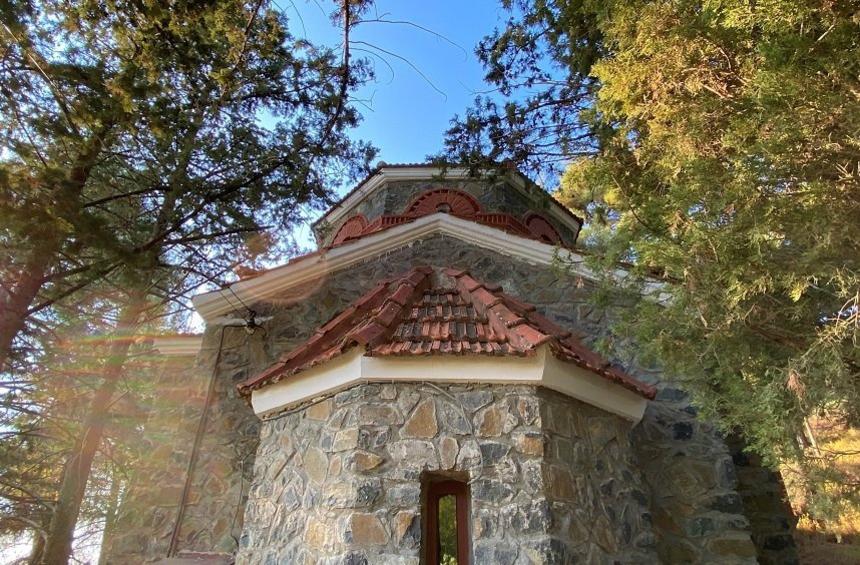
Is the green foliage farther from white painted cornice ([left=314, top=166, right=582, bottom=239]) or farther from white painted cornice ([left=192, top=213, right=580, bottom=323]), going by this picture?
white painted cornice ([left=314, top=166, right=582, bottom=239])

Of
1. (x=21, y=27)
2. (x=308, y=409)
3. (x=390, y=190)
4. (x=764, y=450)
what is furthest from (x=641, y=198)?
(x=390, y=190)

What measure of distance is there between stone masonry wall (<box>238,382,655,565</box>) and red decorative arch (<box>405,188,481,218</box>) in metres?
4.71

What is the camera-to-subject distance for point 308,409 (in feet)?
13.0

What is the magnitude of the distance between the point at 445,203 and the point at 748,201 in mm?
5682

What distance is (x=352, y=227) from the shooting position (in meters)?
8.57

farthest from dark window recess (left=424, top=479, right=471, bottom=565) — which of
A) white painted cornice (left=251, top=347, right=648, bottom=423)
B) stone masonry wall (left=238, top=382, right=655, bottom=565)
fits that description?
white painted cornice (left=251, top=347, right=648, bottom=423)

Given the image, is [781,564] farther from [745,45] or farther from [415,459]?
[745,45]

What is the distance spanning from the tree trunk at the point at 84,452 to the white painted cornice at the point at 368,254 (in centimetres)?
380

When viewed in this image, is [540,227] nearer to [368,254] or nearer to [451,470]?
[368,254]

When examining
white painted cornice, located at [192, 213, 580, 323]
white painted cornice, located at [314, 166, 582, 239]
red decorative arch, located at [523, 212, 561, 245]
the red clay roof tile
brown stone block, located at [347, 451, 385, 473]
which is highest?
white painted cornice, located at [314, 166, 582, 239]

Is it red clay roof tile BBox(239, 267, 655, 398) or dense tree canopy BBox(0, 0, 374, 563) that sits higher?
dense tree canopy BBox(0, 0, 374, 563)

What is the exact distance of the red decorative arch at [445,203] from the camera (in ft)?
26.8

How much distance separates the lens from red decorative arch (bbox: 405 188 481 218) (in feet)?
26.8

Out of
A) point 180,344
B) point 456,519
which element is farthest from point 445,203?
point 456,519
